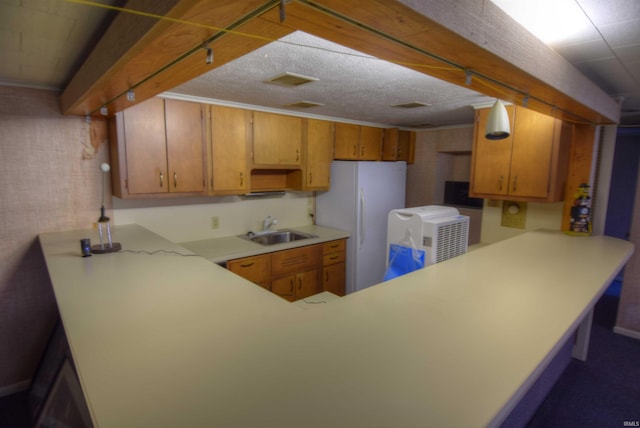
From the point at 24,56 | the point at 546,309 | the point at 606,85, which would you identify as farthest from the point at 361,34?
the point at 606,85

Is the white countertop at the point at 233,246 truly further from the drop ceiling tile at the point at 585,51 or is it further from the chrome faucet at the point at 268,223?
the drop ceiling tile at the point at 585,51

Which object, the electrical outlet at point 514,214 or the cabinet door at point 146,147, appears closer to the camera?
the cabinet door at point 146,147

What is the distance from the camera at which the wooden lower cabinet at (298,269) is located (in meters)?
2.81

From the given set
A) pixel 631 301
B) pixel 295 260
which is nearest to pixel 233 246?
pixel 295 260

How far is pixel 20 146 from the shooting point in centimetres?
218

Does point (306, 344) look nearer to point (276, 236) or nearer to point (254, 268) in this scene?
point (254, 268)

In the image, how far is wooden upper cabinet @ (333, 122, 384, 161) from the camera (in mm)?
3705

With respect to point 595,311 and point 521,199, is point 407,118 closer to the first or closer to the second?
point 521,199

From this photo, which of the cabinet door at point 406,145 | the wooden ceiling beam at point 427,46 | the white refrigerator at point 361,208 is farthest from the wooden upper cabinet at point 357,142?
the wooden ceiling beam at point 427,46

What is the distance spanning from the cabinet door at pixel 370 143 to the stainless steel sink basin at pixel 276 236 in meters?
1.21

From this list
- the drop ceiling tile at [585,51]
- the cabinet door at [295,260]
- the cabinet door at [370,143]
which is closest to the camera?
the drop ceiling tile at [585,51]

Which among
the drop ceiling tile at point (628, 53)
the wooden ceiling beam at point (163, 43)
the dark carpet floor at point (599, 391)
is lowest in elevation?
the dark carpet floor at point (599, 391)

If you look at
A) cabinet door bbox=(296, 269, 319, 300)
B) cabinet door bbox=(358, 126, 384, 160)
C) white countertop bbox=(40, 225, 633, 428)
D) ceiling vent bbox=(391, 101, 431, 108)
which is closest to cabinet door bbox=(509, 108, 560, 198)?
ceiling vent bbox=(391, 101, 431, 108)

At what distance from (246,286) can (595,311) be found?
407cm
